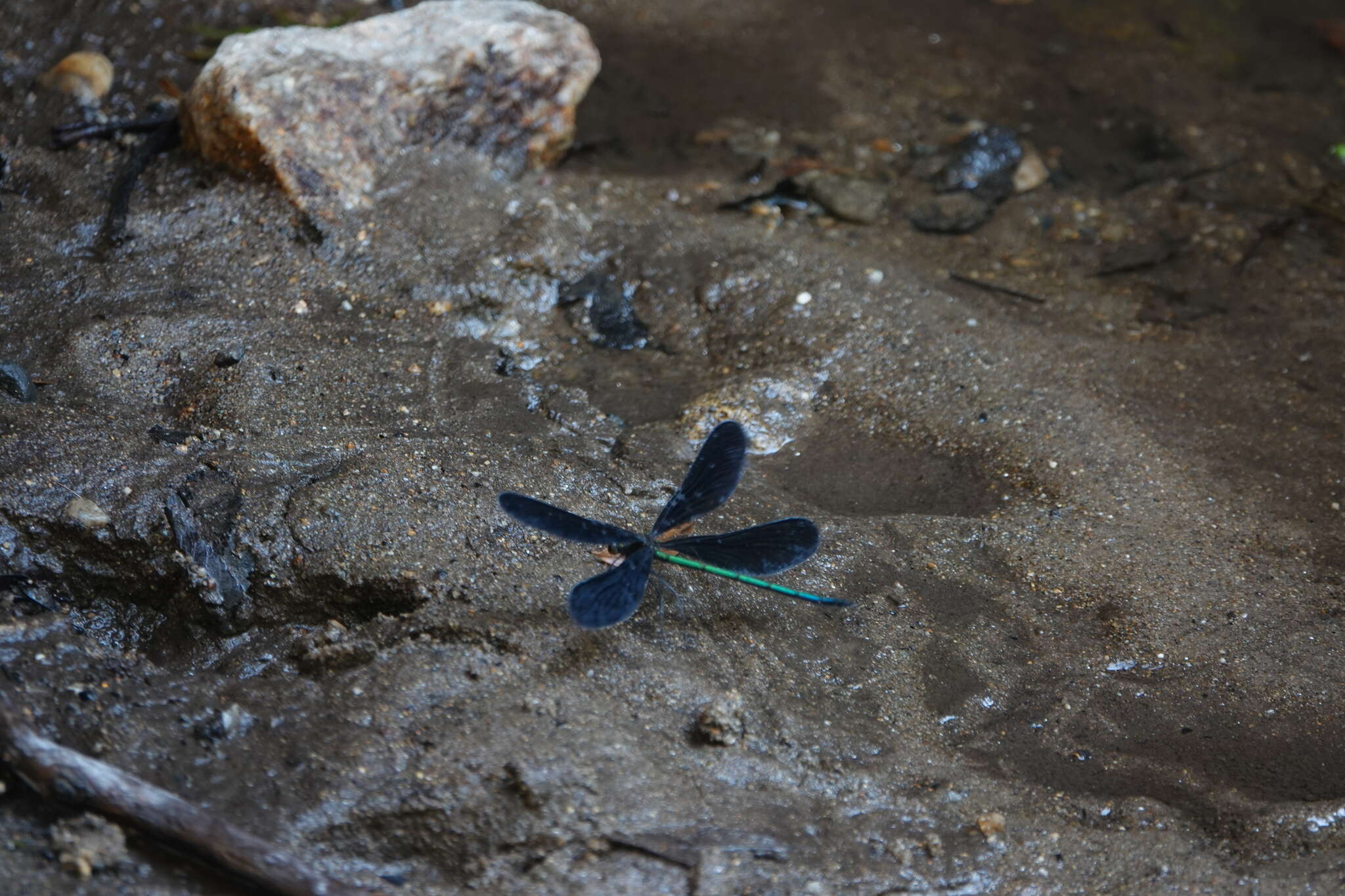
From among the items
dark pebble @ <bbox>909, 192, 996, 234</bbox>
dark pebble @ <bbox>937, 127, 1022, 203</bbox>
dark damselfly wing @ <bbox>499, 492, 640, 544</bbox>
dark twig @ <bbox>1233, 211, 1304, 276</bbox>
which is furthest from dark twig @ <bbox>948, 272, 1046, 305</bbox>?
dark damselfly wing @ <bbox>499, 492, 640, 544</bbox>

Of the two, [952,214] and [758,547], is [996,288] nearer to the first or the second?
[952,214]

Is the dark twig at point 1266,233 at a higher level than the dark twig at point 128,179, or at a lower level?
lower

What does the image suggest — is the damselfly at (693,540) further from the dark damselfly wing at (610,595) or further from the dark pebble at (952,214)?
the dark pebble at (952,214)

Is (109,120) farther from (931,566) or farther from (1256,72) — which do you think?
(1256,72)

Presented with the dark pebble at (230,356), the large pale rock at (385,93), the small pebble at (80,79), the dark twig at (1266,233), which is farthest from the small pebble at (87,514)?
the dark twig at (1266,233)

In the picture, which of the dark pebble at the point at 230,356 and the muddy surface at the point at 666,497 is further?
the dark pebble at the point at 230,356

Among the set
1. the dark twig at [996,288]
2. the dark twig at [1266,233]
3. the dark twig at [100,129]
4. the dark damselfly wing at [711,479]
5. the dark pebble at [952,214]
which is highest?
the dark twig at [100,129]

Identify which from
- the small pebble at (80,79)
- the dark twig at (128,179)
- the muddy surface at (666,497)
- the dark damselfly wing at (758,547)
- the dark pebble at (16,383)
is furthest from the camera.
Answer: the small pebble at (80,79)
